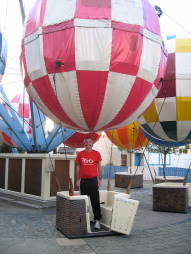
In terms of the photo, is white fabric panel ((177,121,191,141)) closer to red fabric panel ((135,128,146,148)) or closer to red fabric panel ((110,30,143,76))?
red fabric panel ((110,30,143,76))

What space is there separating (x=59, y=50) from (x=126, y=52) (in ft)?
3.12

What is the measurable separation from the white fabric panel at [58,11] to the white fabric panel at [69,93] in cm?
78

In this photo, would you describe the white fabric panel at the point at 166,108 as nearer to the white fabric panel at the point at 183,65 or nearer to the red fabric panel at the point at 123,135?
the white fabric panel at the point at 183,65

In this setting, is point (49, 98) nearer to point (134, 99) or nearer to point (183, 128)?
point (134, 99)

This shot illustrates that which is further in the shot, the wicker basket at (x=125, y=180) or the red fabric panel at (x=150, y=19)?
the wicker basket at (x=125, y=180)

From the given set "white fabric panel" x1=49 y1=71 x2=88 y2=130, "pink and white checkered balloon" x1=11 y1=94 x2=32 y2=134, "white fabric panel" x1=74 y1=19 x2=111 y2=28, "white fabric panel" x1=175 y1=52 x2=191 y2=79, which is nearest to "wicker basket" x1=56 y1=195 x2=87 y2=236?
"white fabric panel" x1=49 y1=71 x2=88 y2=130

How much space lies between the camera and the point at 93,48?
14.8 feet

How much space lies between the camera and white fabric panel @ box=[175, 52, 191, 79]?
7.02m

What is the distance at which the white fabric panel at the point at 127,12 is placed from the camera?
4.68 metres

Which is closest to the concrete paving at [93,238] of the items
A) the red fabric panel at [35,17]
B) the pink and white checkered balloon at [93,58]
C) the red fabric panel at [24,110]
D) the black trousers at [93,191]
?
the black trousers at [93,191]

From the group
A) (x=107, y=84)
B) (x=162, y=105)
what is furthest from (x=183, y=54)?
(x=107, y=84)

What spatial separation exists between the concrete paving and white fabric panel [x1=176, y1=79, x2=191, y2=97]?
2608 millimetres

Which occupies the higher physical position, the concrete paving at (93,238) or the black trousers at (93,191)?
the black trousers at (93,191)

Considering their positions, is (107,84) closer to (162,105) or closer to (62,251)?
(62,251)
